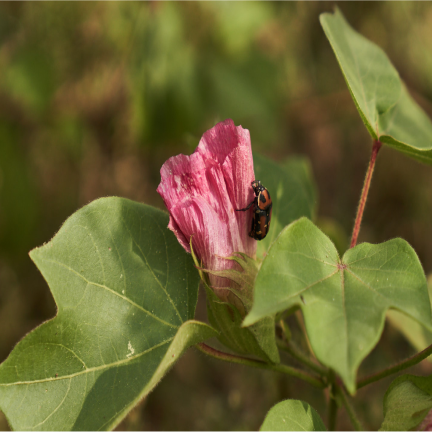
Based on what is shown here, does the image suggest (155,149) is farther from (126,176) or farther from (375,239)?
(375,239)

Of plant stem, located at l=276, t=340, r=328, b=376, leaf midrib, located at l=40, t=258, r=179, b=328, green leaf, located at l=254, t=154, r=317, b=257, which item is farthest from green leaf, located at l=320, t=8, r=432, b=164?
leaf midrib, located at l=40, t=258, r=179, b=328

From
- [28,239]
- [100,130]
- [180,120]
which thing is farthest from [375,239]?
[28,239]

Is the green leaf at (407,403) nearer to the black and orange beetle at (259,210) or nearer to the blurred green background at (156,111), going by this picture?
the black and orange beetle at (259,210)

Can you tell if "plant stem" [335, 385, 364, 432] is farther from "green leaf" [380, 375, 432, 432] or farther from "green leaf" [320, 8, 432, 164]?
"green leaf" [320, 8, 432, 164]

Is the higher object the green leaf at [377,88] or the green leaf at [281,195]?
the green leaf at [377,88]

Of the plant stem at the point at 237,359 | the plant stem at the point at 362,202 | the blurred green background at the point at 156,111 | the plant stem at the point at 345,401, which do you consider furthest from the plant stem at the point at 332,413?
the blurred green background at the point at 156,111

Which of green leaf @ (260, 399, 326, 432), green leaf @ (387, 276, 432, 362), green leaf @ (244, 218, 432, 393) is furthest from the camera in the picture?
green leaf @ (387, 276, 432, 362)
